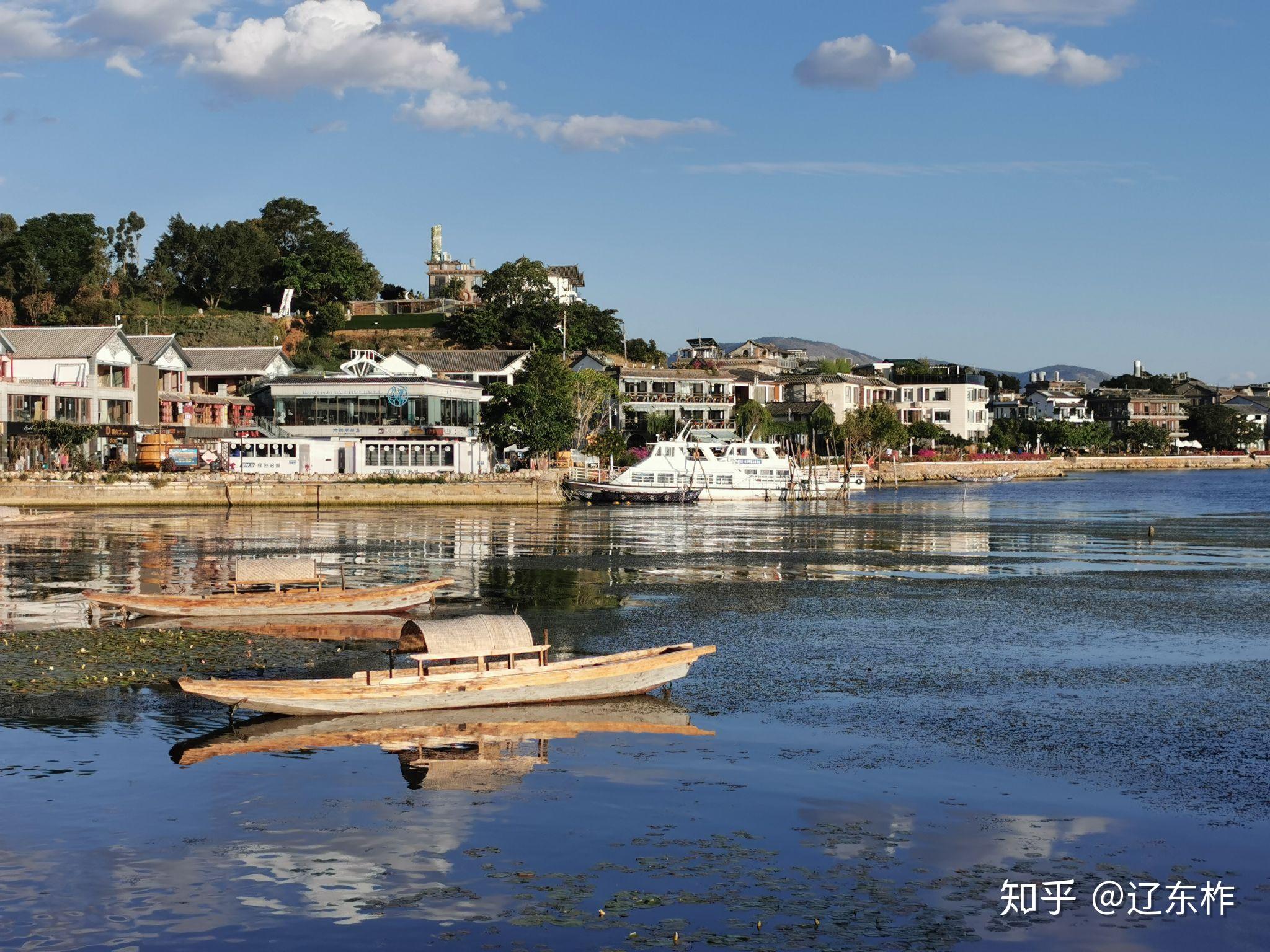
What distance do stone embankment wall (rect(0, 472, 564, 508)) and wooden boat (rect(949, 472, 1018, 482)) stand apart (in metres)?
59.2

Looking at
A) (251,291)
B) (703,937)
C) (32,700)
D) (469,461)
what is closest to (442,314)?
(251,291)

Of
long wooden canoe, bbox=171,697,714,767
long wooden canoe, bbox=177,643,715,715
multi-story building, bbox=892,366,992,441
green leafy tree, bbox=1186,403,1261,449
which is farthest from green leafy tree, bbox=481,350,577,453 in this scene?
green leafy tree, bbox=1186,403,1261,449

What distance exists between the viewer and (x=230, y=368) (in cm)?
10488

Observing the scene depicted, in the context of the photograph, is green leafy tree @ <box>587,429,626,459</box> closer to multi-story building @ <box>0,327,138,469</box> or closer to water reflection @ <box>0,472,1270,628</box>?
water reflection @ <box>0,472,1270,628</box>

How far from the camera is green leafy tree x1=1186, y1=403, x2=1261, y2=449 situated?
193125 millimetres

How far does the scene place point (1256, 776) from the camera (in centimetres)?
1773

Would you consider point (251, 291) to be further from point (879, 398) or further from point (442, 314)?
point (879, 398)

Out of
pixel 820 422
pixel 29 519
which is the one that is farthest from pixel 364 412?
pixel 820 422

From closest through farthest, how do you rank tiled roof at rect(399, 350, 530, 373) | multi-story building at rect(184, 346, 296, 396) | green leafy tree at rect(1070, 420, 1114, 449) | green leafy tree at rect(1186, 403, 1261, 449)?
1. multi-story building at rect(184, 346, 296, 396)
2. tiled roof at rect(399, 350, 530, 373)
3. green leafy tree at rect(1070, 420, 1114, 449)
4. green leafy tree at rect(1186, 403, 1261, 449)

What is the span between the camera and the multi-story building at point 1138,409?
190 metres

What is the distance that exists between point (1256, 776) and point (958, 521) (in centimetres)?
5388

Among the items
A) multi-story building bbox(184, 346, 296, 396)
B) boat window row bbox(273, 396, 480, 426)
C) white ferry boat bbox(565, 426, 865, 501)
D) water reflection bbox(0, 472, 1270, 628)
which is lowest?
water reflection bbox(0, 472, 1270, 628)

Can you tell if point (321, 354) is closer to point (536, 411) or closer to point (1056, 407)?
point (536, 411)

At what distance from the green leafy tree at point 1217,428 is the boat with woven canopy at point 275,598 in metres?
184
